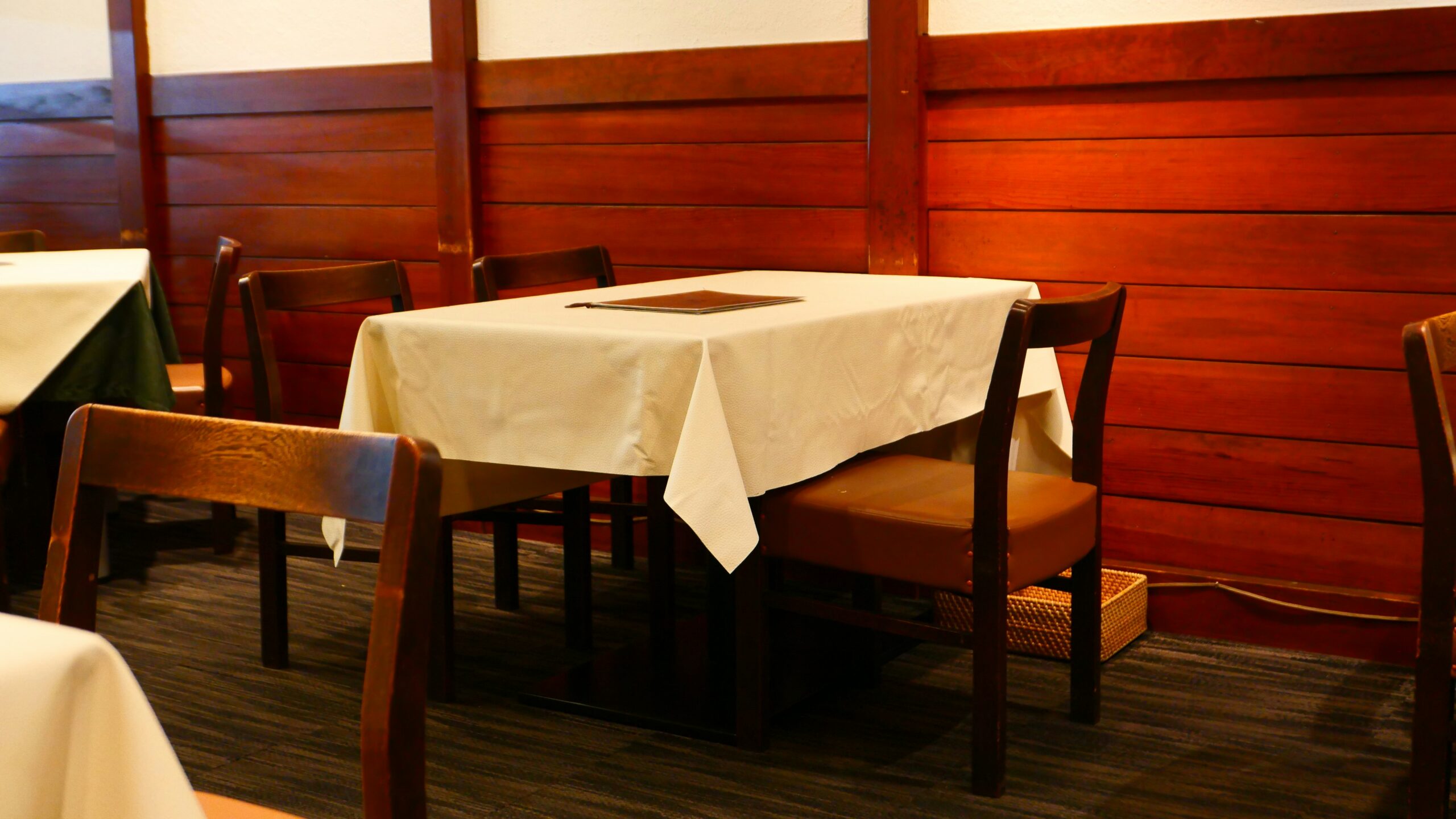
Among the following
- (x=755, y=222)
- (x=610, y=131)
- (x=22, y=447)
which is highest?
(x=610, y=131)

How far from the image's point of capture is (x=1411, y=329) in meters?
1.78

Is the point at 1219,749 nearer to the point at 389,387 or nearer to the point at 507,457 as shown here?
the point at 507,457

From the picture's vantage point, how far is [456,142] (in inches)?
151

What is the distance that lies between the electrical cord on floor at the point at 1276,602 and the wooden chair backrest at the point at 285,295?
178 cm

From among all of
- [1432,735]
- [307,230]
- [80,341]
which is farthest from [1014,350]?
[307,230]

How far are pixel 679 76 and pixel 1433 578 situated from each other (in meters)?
2.27

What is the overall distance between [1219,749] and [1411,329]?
934 mm

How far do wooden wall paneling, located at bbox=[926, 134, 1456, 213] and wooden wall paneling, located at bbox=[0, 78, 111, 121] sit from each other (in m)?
2.81

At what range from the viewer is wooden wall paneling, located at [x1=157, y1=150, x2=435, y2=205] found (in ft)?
13.0

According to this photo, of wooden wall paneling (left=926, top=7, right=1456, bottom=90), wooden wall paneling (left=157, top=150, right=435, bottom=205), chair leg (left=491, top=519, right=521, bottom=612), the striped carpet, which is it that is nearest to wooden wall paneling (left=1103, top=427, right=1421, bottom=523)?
the striped carpet

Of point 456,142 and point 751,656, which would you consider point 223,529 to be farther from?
point 751,656

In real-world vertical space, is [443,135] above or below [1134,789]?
above

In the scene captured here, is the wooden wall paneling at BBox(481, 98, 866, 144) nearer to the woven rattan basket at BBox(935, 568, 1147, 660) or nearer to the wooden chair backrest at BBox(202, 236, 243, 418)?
the wooden chair backrest at BBox(202, 236, 243, 418)

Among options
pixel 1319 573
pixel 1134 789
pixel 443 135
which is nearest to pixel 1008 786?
pixel 1134 789
